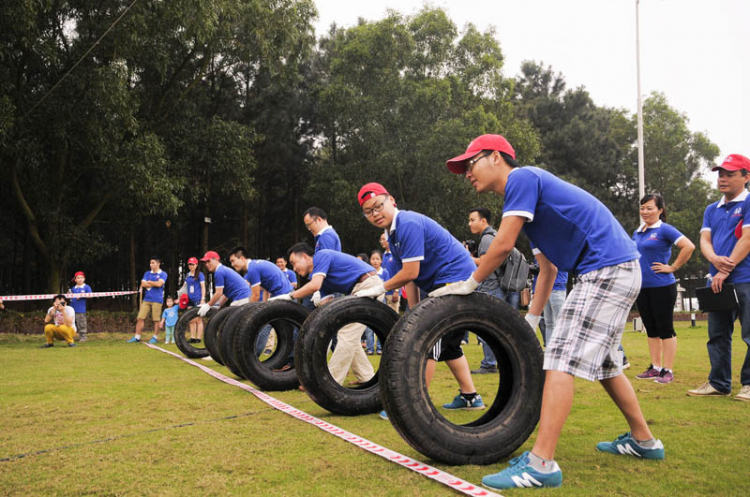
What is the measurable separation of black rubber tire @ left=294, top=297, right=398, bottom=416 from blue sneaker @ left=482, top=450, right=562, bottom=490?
6.23 feet

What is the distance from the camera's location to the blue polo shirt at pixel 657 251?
5953 mm

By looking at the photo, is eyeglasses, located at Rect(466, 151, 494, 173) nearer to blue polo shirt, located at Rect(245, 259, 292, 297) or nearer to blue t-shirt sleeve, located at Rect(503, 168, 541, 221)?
blue t-shirt sleeve, located at Rect(503, 168, 541, 221)

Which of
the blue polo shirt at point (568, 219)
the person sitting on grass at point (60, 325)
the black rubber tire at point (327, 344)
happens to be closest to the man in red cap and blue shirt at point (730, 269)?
the blue polo shirt at point (568, 219)

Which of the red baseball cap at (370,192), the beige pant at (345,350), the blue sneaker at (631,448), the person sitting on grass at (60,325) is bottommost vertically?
the person sitting on grass at (60,325)

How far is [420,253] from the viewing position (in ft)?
13.8

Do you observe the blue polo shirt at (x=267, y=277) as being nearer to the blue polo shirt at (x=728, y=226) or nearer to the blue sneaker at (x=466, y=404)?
the blue sneaker at (x=466, y=404)

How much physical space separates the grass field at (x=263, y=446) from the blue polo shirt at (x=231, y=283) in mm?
3062

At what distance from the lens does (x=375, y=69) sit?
91.9 ft

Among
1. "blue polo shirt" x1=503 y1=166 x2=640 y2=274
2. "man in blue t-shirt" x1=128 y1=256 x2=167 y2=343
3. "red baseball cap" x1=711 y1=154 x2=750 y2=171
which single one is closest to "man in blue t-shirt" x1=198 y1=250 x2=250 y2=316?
"man in blue t-shirt" x1=128 y1=256 x2=167 y2=343

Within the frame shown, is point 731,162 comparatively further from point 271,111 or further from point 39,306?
point 271,111

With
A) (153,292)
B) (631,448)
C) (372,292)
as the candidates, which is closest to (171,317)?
(153,292)

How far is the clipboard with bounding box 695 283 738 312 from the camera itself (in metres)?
5.03

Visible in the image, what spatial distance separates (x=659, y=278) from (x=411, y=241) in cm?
322

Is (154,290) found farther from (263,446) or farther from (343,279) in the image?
(263,446)
